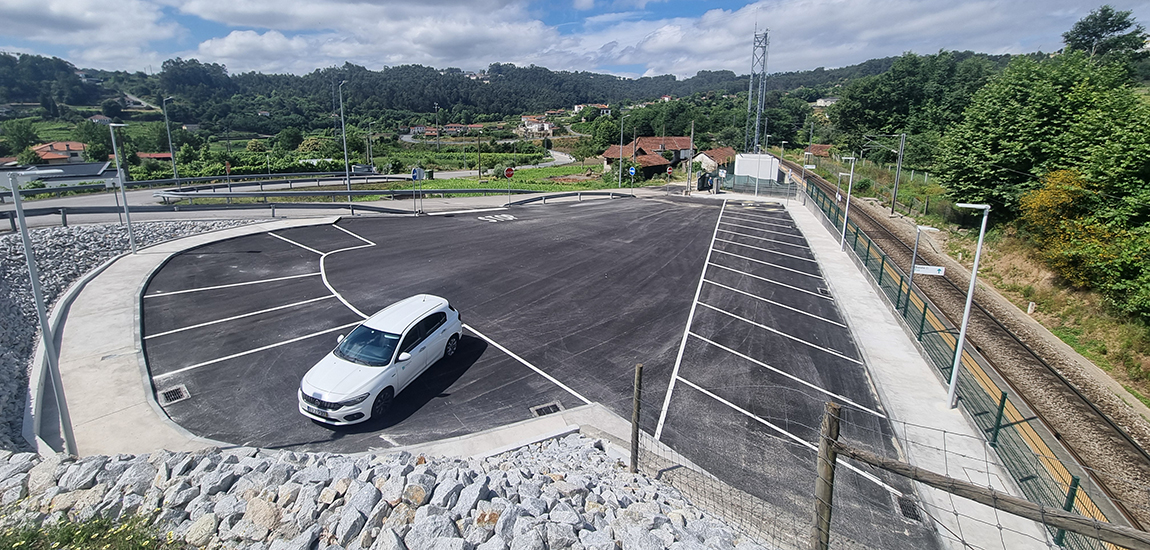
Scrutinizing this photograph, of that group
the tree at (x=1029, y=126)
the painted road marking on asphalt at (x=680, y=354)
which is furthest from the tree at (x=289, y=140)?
the tree at (x=1029, y=126)

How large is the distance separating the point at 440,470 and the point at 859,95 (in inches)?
3608

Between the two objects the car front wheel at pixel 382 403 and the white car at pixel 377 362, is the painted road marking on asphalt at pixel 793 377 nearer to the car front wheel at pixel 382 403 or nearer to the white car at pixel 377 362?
the white car at pixel 377 362

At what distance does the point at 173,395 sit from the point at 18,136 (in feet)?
273

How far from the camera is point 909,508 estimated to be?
8.83 metres

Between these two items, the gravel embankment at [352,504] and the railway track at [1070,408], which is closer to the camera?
the gravel embankment at [352,504]

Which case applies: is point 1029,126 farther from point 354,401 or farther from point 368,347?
point 354,401

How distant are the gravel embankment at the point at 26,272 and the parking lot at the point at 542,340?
Answer: 2.25 meters

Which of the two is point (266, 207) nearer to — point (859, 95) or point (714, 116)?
point (859, 95)

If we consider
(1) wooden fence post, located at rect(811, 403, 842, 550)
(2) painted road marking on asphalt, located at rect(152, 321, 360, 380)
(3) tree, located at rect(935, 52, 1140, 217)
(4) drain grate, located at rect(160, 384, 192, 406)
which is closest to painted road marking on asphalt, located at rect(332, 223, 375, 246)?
(2) painted road marking on asphalt, located at rect(152, 321, 360, 380)

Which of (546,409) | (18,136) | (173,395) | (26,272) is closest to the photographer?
(546,409)

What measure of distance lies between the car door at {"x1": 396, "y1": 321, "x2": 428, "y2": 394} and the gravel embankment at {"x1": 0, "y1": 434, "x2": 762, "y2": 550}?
3871 mm

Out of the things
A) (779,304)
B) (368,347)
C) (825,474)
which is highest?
(825,474)

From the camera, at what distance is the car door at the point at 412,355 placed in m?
11.3

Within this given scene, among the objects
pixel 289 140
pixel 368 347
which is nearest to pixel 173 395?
pixel 368 347
